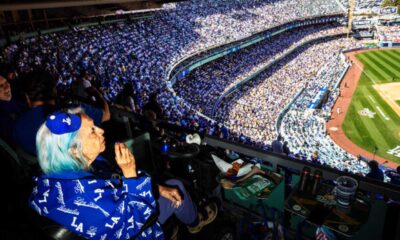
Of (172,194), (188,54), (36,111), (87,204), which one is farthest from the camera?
(188,54)

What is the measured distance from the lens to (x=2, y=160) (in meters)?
3.15

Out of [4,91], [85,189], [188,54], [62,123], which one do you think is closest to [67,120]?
[62,123]

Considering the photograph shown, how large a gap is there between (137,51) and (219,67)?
12.1 m

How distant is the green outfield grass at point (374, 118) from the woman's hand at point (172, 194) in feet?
63.4

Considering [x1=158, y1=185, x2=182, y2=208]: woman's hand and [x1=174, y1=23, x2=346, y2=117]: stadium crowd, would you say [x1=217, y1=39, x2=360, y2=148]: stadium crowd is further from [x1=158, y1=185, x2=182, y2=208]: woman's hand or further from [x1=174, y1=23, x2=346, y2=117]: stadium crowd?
[x1=158, y1=185, x2=182, y2=208]: woman's hand

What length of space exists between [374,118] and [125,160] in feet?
85.0

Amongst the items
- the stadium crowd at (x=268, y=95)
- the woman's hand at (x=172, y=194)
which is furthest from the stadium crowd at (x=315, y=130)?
the woman's hand at (x=172, y=194)

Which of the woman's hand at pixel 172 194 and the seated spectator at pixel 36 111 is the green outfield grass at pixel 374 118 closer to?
the woman's hand at pixel 172 194

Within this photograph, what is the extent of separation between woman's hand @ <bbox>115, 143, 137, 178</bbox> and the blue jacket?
0.13m

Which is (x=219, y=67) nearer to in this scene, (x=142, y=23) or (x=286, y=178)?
(x=142, y=23)

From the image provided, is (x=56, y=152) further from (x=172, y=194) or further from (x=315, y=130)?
(x=315, y=130)

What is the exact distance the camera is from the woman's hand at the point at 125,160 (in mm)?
2264

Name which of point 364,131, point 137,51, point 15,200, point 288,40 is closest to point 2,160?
point 15,200

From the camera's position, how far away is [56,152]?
2064mm
